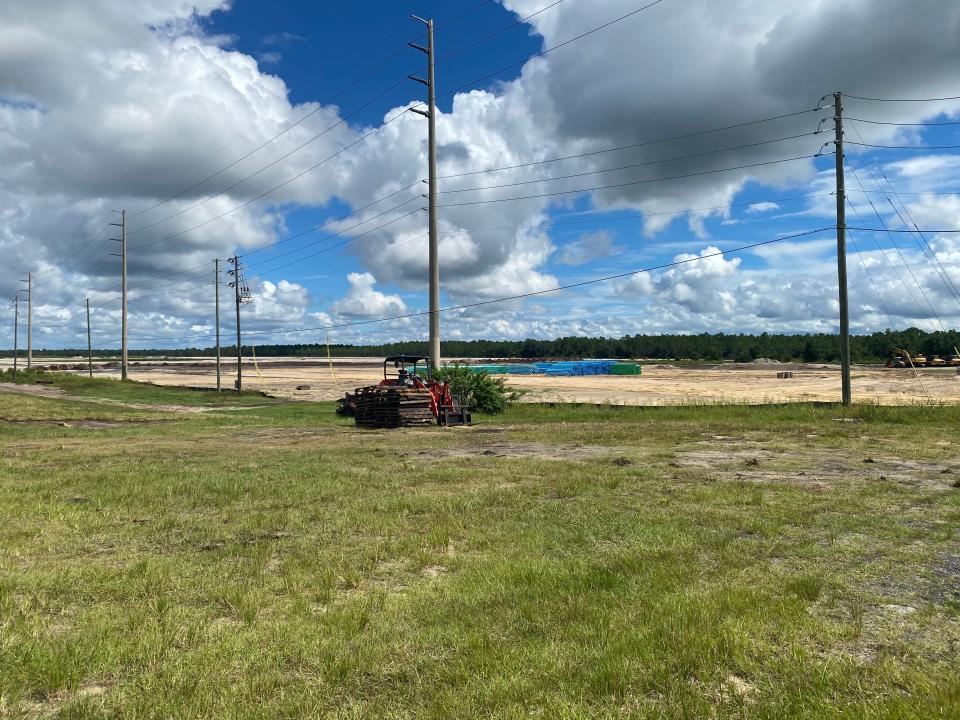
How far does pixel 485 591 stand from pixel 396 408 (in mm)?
18857

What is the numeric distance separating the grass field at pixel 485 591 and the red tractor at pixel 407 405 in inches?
446

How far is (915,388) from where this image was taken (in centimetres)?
4741

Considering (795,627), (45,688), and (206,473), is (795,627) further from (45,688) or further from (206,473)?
(206,473)

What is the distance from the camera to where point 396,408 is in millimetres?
23906

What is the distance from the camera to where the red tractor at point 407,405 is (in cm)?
2395

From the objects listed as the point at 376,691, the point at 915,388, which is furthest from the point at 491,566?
the point at 915,388

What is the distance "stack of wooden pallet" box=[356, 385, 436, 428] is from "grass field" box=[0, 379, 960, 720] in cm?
1129

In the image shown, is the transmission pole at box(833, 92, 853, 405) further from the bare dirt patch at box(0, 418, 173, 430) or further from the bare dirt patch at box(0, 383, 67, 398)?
the bare dirt patch at box(0, 383, 67, 398)

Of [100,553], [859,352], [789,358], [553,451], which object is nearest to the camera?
[100,553]

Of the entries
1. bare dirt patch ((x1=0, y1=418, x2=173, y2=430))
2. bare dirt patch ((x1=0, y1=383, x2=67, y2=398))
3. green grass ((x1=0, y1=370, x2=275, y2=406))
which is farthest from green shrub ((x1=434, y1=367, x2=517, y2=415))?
bare dirt patch ((x1=0, y1=383, x2=67, y2=398))

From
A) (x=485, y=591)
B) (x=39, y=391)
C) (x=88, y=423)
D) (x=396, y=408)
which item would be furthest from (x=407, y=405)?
(x=39, y=391)

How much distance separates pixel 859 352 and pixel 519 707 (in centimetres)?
14302

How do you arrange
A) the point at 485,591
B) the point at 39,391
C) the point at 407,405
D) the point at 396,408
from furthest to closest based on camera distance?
the point at 39,391 < the point at 407,405 < the point at 396,408 < the point at 485,591

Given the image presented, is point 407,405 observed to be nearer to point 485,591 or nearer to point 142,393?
point 485,591
